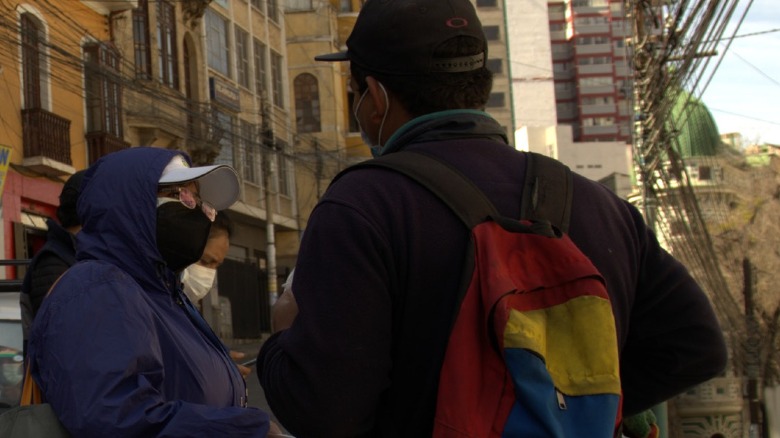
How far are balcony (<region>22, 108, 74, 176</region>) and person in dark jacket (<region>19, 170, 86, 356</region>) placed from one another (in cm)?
1631

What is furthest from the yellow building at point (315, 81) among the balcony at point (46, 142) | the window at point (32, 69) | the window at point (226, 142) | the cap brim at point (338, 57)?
the cap brim at point (338, 57)

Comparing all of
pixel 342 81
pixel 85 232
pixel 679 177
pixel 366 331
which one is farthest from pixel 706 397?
pixel 342 81

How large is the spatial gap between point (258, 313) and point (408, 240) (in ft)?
108

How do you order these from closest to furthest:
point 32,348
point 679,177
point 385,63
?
point 385,63
point 32,348
point 679,177

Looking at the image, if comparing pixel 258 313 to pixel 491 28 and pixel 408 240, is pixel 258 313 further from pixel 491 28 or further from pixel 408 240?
pixel 491 28

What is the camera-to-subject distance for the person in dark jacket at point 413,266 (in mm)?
2088

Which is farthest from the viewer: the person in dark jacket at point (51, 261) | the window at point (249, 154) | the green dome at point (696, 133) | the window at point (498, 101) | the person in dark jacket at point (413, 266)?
the window at point (498, 101)

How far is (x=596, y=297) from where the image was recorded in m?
2.06

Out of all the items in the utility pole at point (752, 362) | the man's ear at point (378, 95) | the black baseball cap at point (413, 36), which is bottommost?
the utility pole at point (752, 362)

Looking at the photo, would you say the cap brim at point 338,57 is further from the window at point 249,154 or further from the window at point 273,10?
the window at point 273,10

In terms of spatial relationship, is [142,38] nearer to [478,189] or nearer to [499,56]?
[478,189]

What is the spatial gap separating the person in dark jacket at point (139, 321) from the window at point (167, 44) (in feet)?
79.7

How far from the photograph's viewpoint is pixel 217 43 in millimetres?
32688

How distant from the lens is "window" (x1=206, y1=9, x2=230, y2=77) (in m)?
31.9
